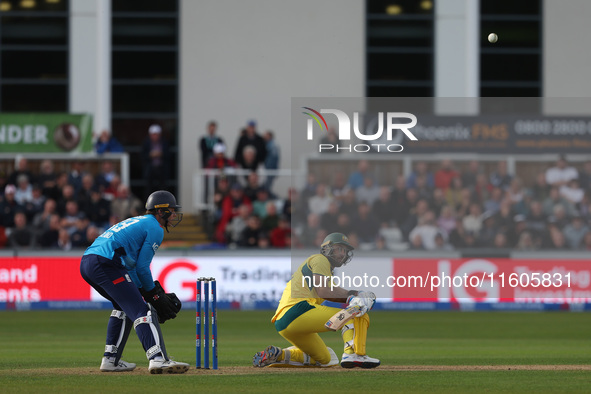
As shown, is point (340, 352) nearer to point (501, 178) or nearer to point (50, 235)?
point (501, 178)

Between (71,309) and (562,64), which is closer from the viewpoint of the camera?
(71,309)

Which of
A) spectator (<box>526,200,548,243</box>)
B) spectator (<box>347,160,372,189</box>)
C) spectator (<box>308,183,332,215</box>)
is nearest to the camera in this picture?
spectator (<box>308,183,332,215</box>)

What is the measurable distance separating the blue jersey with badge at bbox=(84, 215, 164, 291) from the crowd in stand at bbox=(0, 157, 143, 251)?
1281 cm

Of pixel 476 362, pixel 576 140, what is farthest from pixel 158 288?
pixel 576 140

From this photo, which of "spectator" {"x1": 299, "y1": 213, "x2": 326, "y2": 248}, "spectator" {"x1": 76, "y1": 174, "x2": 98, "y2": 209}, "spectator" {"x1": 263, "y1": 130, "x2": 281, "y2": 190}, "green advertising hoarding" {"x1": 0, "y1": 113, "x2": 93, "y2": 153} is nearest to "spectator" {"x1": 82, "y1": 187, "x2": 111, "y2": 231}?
"spectator" {"x1": 76, "y1": 174, "x2": 98, "y2": 209}

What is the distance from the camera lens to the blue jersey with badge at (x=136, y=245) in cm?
1156

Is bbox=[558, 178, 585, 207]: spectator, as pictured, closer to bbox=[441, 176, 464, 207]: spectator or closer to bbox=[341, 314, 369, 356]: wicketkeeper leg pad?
bbox=[441, 176, 464, 207]: spectator

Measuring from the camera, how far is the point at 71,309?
23.7 meters

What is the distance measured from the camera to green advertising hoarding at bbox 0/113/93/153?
28.4 m

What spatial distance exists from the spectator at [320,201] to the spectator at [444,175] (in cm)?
290

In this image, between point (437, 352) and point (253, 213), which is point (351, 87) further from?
point (437, 352)

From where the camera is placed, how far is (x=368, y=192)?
2358cm

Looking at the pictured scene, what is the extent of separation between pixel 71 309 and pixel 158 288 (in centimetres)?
1244

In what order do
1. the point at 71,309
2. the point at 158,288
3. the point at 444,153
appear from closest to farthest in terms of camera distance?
the point at 158,288, the point at 71,309, the point at 444,153
